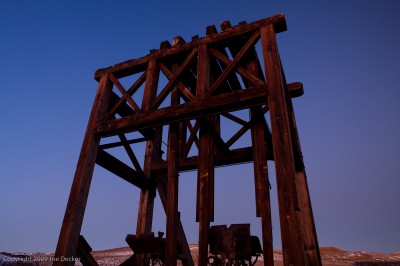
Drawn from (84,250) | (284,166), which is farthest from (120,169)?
(284,166)

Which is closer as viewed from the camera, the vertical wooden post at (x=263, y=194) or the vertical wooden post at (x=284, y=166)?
the vertical wooden post at (x=284, y=166)

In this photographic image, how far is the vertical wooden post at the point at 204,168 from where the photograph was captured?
358 centimetres

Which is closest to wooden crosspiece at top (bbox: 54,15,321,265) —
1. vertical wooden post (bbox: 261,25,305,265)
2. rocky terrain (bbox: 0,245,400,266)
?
vertical wooden post (bbox: 261,25,305,265)

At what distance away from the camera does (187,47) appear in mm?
4977

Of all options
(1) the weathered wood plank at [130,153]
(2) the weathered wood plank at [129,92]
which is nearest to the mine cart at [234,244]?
(2) the weathered wood plank at [129,92]

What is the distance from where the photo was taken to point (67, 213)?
14.0ft

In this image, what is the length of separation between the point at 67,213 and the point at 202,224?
199 cm

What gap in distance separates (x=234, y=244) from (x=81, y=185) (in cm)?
238

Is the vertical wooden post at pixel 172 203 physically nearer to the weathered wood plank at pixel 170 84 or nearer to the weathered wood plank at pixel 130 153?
the weathered wood plank at pixel 170 84

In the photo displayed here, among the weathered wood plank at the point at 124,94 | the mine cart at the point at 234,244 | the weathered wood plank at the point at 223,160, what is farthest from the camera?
the weathered wood plank at the point at 223,160

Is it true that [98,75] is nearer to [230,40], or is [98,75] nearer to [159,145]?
[159,145]

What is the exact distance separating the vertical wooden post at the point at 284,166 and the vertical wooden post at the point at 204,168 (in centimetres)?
94

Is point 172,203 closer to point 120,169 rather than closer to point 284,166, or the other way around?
point 284,166

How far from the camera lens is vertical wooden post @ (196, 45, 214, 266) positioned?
11.7 ft
